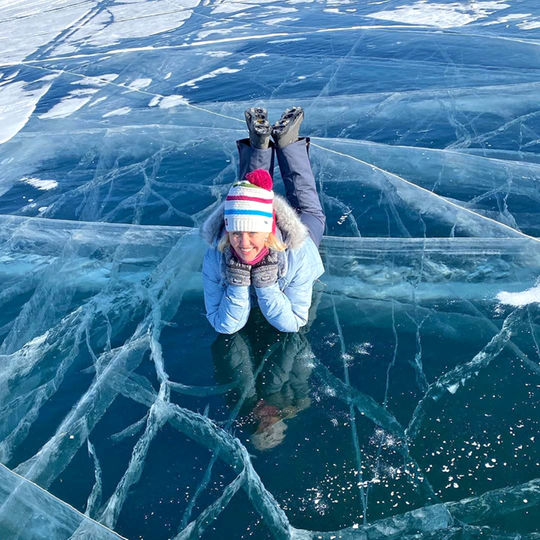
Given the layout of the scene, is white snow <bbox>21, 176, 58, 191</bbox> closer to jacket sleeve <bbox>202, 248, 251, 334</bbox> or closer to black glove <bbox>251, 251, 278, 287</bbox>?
jacket sleeve <bbox>202, 248, 251, 334</bbox>

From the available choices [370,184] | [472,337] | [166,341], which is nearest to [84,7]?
[370,184]

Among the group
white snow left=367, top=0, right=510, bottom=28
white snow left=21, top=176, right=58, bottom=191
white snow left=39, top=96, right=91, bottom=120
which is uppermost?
white snow left=367, top=0, right=510, bottom=28

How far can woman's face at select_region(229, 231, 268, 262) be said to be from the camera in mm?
2754

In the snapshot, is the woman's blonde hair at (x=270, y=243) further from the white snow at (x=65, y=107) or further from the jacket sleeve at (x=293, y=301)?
the white snow at (x=65, y=107)

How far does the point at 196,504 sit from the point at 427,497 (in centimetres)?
92

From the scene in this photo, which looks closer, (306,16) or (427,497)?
(427,497)

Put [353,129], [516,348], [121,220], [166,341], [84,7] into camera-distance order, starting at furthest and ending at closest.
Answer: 1. [84,7]
2. [353,129]
3. [121,220]
4. [166,341]
5. [516,348]

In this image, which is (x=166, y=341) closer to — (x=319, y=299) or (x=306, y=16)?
(x=319, y=299)

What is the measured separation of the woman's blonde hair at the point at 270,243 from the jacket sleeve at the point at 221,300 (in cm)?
11

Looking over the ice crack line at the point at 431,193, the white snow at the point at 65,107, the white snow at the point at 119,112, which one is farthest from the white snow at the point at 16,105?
the ice crack line at the point at 431,193

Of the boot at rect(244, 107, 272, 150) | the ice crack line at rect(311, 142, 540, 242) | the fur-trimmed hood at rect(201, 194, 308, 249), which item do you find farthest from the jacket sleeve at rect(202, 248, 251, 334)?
the ice crack line at rect(311, 142, 540, 242)

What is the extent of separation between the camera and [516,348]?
9.66 ft

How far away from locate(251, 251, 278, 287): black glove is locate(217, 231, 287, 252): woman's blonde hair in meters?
0.03

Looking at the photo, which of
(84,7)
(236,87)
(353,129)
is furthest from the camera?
(84,7)
